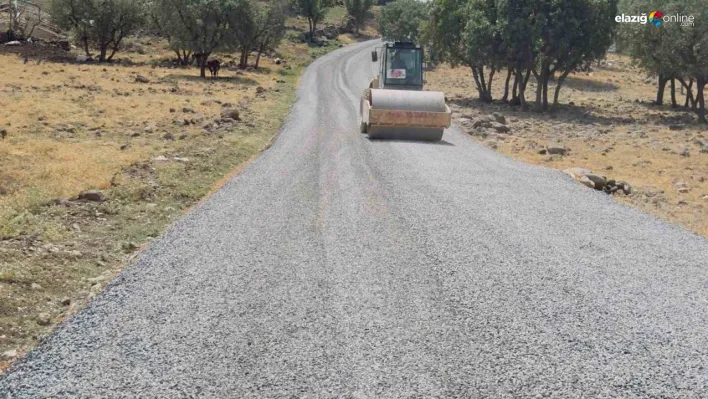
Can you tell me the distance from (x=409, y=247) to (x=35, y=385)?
5.23 m

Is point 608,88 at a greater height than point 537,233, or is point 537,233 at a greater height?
point 608,88

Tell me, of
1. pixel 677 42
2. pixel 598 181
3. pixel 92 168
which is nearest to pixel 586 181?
pixel 598 181

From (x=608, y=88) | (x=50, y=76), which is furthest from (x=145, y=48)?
(x=608, y=88)

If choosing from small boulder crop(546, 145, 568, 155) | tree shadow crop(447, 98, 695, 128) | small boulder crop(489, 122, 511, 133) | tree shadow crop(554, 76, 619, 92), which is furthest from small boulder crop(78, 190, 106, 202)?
tree shadow crop(554, 76, 619, 92)

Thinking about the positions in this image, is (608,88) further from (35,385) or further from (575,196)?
(35,385)

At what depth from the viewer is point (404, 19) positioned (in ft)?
248

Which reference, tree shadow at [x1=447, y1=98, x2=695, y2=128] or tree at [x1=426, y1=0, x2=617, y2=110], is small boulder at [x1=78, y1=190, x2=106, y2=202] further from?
tree at [x1=426, y1=0, x2=617, y2=110]

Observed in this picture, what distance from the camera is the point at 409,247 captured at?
8.80 m

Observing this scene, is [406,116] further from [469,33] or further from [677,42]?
[677,42]

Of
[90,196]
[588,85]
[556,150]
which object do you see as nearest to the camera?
[90,196]

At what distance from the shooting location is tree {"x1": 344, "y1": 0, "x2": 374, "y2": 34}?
10475 cm

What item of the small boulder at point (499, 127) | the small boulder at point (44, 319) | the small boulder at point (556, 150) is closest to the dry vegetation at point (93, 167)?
the small boulder at point (44, 319)

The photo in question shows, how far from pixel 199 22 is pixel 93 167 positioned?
35604 millimetres

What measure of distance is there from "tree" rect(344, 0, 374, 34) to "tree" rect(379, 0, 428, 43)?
19784 millimetres
